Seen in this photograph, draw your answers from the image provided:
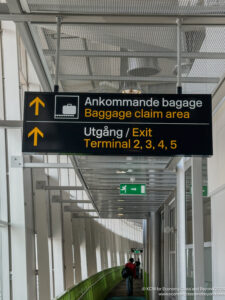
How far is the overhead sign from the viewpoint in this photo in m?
5.05

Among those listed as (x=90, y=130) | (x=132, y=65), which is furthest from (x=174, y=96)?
(x=132, y=65)

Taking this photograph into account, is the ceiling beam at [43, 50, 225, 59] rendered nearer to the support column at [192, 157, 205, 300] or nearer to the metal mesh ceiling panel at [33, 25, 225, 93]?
the metal mesh ceiling panel at [33, 25, 225, 93]

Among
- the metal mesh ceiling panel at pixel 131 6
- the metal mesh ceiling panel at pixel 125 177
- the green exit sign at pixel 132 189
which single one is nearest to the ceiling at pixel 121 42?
the metal mesh ceiling panel at pixel 131 6

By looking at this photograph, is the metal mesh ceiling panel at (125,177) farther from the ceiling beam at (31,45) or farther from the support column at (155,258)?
the ceiling beam at (31,45)

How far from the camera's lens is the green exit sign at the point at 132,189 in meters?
14.3

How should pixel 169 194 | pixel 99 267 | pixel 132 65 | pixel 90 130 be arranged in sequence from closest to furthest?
1. pixel 90 130
2. pixel 132 65
3. pixel 169 194
4. pixel 99 267

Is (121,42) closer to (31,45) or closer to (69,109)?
(31,45)

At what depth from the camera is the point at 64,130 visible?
5125 mm

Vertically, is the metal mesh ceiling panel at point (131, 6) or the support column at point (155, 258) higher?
the metal mesh ceiling panel at point (131, 6)

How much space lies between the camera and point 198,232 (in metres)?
7.55

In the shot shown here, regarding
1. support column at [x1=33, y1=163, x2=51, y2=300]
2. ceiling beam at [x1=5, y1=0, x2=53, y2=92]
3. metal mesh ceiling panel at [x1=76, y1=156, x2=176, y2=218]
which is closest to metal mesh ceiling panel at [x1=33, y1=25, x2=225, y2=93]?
ceiling beam at [x1=5, y1=0, x2=53, y2=92]

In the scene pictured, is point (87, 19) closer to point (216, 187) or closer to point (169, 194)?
point (216, 187)

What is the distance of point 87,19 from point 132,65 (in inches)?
66.7

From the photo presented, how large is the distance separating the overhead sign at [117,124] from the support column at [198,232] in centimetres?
264
